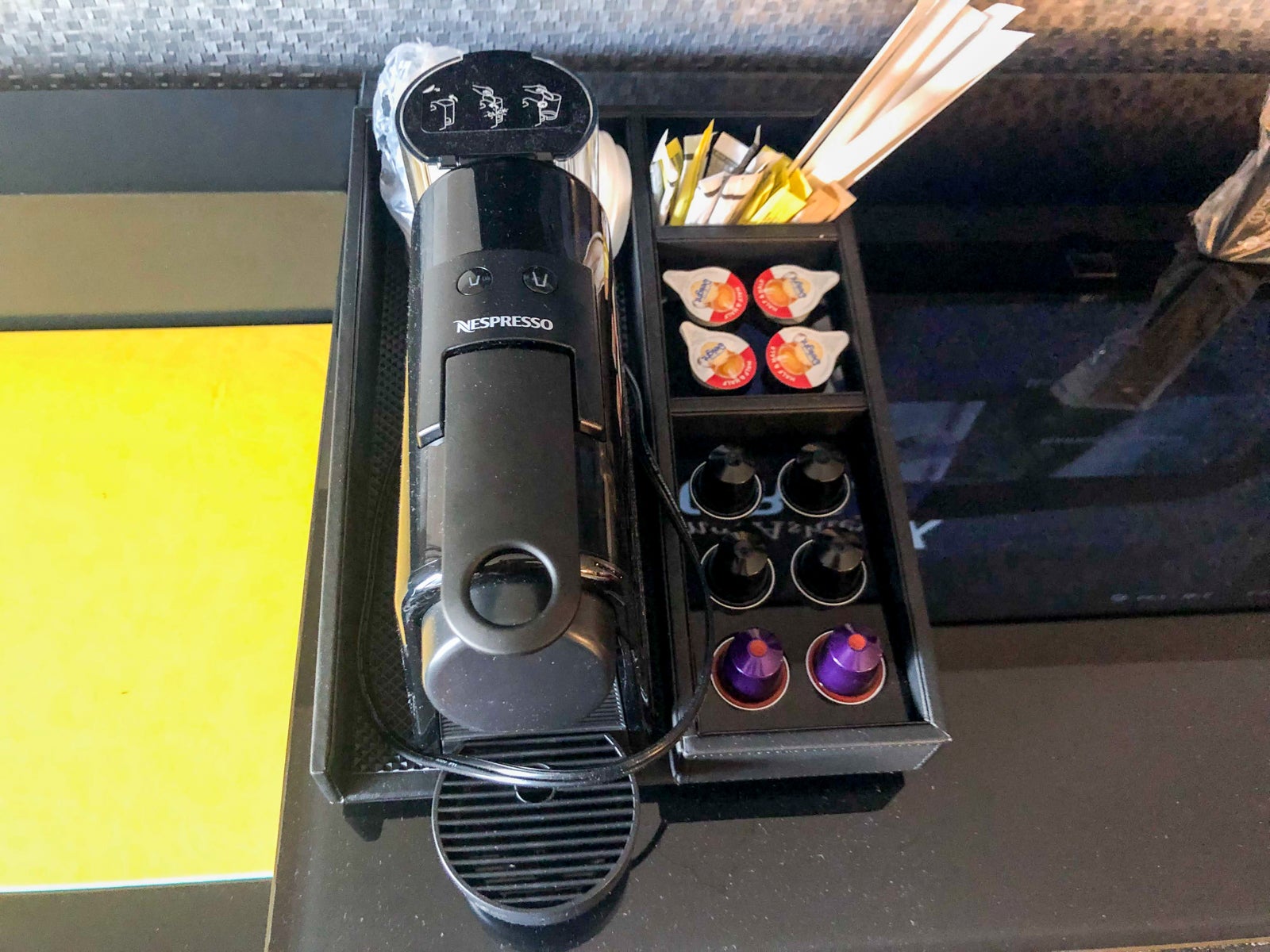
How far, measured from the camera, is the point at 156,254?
732 mm

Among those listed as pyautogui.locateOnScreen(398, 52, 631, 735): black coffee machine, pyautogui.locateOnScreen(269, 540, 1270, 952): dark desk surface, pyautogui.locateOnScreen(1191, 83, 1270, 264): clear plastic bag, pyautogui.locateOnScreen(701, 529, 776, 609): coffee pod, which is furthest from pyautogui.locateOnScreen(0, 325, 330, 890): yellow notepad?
pyautogui.locateOnScreen(1191, 83, 1270, 264): clear plastic bag

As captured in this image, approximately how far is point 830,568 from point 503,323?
273 millimetres

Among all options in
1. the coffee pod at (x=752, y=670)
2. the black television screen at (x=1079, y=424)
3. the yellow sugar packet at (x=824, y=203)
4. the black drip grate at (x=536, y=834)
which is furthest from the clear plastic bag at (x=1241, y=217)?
the black drip grate at (x=536, y=834)

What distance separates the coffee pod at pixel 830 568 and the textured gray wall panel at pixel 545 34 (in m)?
0.43

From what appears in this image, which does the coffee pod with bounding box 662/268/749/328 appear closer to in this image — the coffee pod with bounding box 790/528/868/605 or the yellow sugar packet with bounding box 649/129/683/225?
the yellow sugar packet with bounding box 649/129/683/225

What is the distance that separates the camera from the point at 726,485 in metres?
0.58

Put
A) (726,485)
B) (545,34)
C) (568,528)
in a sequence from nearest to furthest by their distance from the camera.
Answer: (568,528)
(726,485)
(545,34)

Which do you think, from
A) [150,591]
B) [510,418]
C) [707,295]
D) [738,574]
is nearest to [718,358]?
[707,295]

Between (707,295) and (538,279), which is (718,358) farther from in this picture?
(538,279)

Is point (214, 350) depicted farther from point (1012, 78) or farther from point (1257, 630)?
point (1257, 630)

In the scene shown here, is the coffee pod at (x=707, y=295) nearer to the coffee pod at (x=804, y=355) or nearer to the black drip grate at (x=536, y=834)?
the coffee pod at (x=804, y=355)

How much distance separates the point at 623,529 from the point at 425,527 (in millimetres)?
110

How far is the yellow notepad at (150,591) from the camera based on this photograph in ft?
1.86

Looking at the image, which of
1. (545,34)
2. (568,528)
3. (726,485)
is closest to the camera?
(568,528)
